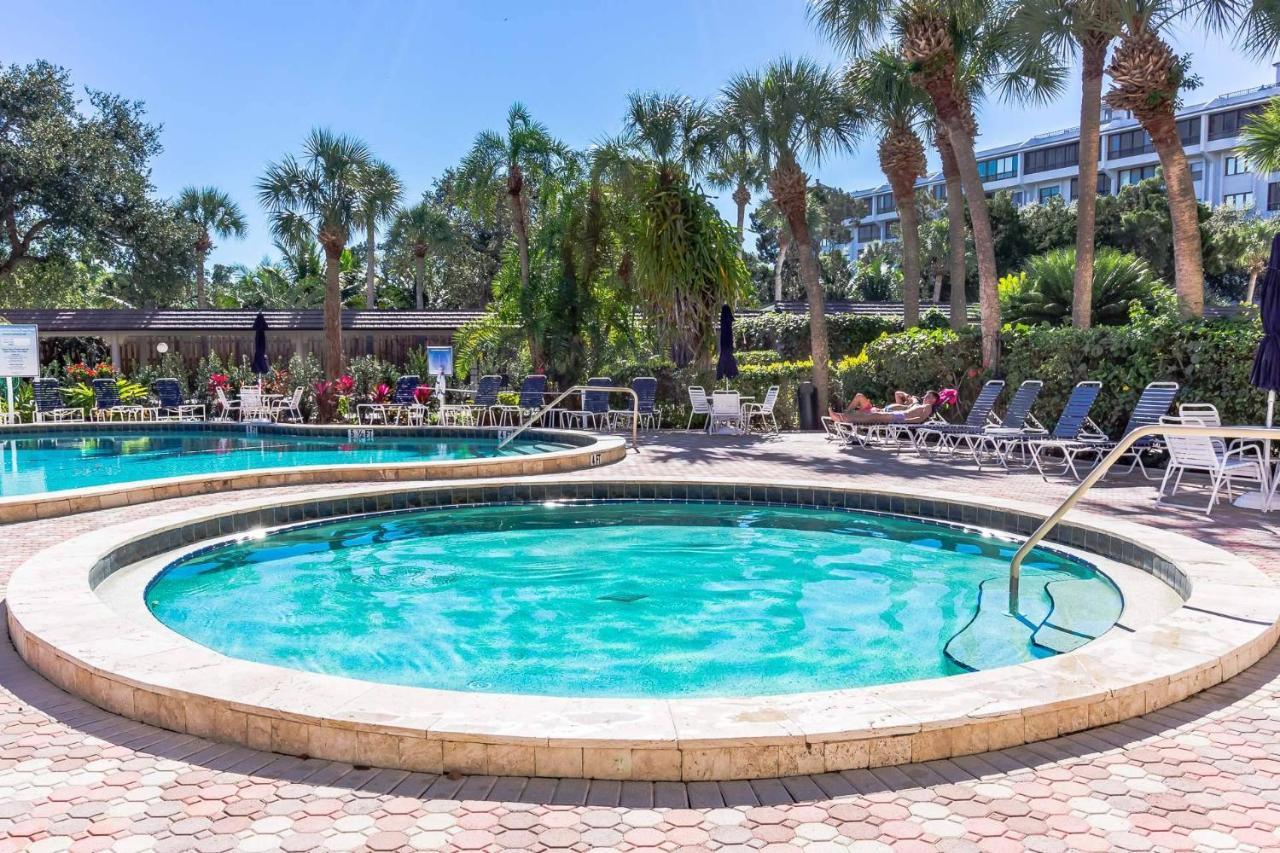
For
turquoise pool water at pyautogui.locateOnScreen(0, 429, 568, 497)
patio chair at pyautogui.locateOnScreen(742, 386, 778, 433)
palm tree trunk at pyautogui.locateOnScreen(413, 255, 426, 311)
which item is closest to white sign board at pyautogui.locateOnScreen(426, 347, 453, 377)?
turquoise pool water at pyautogui.locateOnScreen(0, 429, 568, 497)

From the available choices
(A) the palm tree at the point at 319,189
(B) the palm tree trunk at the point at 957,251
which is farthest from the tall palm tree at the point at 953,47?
(A) the palm tree at the point at 319,189

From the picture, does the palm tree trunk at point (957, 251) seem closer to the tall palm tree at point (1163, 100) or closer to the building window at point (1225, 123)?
the tall palm tree at point (1163, 100)

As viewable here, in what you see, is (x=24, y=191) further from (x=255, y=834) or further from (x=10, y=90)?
(x=255, y=834)

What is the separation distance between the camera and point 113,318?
91.1 ft

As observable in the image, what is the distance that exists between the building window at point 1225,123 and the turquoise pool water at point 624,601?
202 ft

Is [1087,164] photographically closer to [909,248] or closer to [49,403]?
[909,248]

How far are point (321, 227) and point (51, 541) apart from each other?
1518 cm

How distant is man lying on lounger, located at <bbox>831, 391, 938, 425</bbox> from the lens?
14.2m

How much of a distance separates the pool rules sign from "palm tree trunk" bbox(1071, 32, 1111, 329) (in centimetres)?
1943

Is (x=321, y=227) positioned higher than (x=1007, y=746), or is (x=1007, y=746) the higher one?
(x=321, y=227)

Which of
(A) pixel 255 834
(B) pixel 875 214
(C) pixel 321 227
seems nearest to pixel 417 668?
(A) pixel 255 834

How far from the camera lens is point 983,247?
52.6 feet

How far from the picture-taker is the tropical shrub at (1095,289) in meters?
17.9

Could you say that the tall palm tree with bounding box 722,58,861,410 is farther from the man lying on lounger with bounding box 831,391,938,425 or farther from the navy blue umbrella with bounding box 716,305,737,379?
the man lying on lounger with bounding box 831,391,938,425
